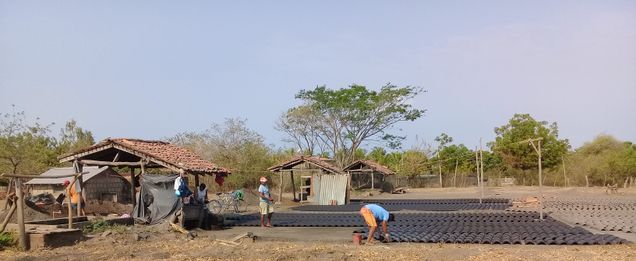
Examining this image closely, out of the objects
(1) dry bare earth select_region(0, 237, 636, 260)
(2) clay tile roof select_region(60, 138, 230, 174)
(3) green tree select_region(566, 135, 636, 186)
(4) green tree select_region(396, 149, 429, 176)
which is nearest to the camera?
(1) dry bare earth select_region(0, 237, 636, 260)

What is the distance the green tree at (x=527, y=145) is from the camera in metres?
45.7

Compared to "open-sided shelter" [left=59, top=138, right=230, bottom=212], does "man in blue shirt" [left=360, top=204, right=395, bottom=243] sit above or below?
below

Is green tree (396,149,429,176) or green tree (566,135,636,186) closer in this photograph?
green tree (566,135,636,186)

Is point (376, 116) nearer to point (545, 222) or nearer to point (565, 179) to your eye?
point (565, 179)

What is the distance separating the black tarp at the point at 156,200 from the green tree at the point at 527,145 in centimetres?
3466

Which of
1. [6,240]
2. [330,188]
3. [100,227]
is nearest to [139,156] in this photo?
[100,227]

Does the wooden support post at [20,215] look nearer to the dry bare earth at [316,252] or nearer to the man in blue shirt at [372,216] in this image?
the dry bare earth at [316,252]

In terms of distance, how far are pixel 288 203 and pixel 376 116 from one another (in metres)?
17.6

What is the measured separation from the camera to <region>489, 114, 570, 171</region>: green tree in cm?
4566

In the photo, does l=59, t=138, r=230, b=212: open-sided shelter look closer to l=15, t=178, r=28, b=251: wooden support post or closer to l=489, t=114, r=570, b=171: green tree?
l=15, t=178, r=28, b=251: wooden support post

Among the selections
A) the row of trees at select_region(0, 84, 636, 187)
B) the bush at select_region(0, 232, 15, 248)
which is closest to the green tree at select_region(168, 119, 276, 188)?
the row of trees at select_region(0, 84, 636, 187)

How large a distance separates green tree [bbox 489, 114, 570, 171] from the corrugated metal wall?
70.5 ft

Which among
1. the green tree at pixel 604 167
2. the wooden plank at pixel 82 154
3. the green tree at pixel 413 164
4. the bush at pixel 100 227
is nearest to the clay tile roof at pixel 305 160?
the wooden plank at pixel 82 154

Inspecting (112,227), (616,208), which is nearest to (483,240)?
(112,227)
